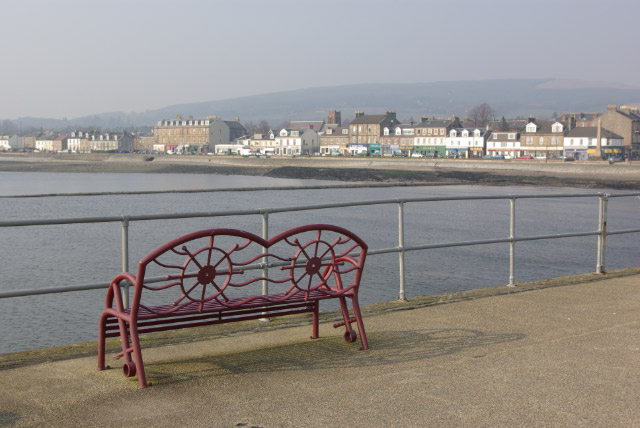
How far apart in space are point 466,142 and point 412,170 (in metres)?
38.7

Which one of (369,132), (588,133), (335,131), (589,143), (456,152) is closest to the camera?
(589,143)

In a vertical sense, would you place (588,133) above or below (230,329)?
above

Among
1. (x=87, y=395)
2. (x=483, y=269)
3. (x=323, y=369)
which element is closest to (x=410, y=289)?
(x=483, y=269)

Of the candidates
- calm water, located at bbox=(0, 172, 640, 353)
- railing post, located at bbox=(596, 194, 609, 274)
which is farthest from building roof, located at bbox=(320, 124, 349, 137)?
railing post, located at bbox=(596, 194, 609, 274)

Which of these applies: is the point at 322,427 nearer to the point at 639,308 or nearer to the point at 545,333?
the point at 545,333

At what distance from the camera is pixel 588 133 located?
110312 mm

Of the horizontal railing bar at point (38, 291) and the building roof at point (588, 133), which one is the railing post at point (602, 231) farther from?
the building roof at point (588, 133)

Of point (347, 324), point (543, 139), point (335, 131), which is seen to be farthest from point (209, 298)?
point (335, 131)

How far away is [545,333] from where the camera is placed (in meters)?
6.57

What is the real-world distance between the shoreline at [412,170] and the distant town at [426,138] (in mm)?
15976

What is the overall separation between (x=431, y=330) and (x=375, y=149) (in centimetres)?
13347

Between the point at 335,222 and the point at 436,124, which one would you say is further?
the point at 436,124

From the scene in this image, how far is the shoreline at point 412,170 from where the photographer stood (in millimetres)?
70438

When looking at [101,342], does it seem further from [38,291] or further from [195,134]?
[195,134]
